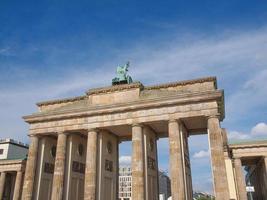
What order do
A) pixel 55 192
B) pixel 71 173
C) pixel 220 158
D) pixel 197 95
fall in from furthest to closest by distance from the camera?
pixel 71 173
pixel 55 192
pixel 197 95
pixel 220 158

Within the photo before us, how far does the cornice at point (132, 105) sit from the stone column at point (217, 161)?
7.85 feet

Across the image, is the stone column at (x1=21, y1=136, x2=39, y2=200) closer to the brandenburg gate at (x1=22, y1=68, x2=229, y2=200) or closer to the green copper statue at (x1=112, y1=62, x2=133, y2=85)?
the brandenburg gate at (x1=22, y1=68, x2=229, y2=200)

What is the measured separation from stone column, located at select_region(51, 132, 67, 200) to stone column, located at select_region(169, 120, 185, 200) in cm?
1258

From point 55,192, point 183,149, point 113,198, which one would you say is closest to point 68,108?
point 55,192

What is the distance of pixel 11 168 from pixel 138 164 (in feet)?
76.0

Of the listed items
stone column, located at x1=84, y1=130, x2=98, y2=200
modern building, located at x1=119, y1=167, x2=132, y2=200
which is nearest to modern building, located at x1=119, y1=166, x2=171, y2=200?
modern building, located at x1=119, y1=167, x2=132, y2=200

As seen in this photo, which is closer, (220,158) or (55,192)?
(220,158)

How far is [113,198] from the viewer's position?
32156 mm

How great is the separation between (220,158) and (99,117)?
45.7 ft

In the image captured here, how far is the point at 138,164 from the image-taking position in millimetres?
27562

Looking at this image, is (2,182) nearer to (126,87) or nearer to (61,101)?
(61,101)

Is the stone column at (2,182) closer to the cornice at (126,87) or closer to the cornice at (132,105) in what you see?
the cornice at (132,105)

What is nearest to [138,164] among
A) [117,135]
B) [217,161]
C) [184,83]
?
[217,161]

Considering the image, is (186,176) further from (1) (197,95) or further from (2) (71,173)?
(2) (71,173)
